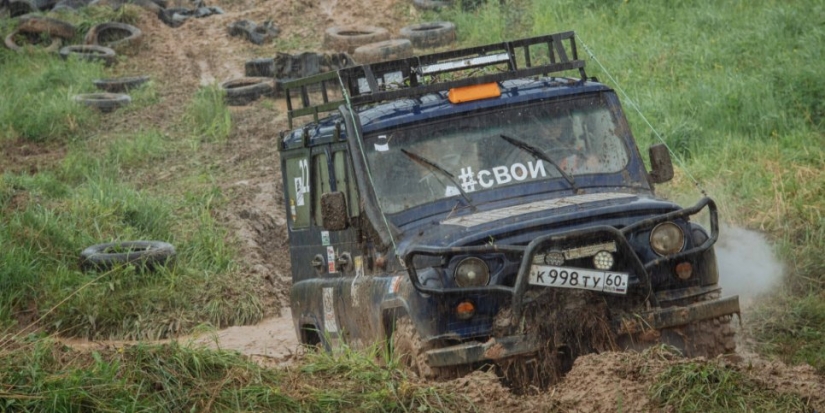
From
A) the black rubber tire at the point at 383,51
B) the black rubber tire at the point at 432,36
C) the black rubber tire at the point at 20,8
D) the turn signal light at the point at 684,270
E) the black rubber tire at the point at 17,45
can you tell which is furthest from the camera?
the black rubber tire at the point at 20,8

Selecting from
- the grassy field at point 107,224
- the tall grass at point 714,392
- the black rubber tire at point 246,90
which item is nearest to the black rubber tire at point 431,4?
the black rubber tire at point 246,90

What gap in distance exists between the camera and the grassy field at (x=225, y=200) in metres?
5.04

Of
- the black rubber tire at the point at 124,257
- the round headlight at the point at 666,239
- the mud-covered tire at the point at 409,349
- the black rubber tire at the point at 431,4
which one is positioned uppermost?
the round headlight at the point at 666,239

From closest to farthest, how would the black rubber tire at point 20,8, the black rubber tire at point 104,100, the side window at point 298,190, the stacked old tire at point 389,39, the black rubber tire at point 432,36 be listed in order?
1. the side window at point 298,190
2. the black rubber tire at point 104,100
3. the stacked old tire at point 389,39
4. the black rubber tire at point 432,36
5. the black rubber tire at point 20,8

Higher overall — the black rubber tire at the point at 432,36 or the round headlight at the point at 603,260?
the round headlight at the point at 603,260

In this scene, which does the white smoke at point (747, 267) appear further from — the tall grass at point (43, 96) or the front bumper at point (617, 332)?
the tall grass at point (43, 96)

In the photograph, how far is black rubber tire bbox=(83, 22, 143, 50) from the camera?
22281 millimetres

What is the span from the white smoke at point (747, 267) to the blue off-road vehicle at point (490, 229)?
1631mm

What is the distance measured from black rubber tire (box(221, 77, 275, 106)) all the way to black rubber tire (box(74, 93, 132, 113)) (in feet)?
5.19

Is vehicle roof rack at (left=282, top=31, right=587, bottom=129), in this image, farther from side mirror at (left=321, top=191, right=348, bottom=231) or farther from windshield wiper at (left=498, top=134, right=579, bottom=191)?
side mirror at (left=321, top=191, right=348, bottom=231)

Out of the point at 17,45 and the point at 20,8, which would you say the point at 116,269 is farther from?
the point at 20,8

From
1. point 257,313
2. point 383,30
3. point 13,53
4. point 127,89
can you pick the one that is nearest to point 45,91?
point 127,89

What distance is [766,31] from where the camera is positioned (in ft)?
49.2

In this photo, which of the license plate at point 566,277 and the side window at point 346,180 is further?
the side window at point 346,180
